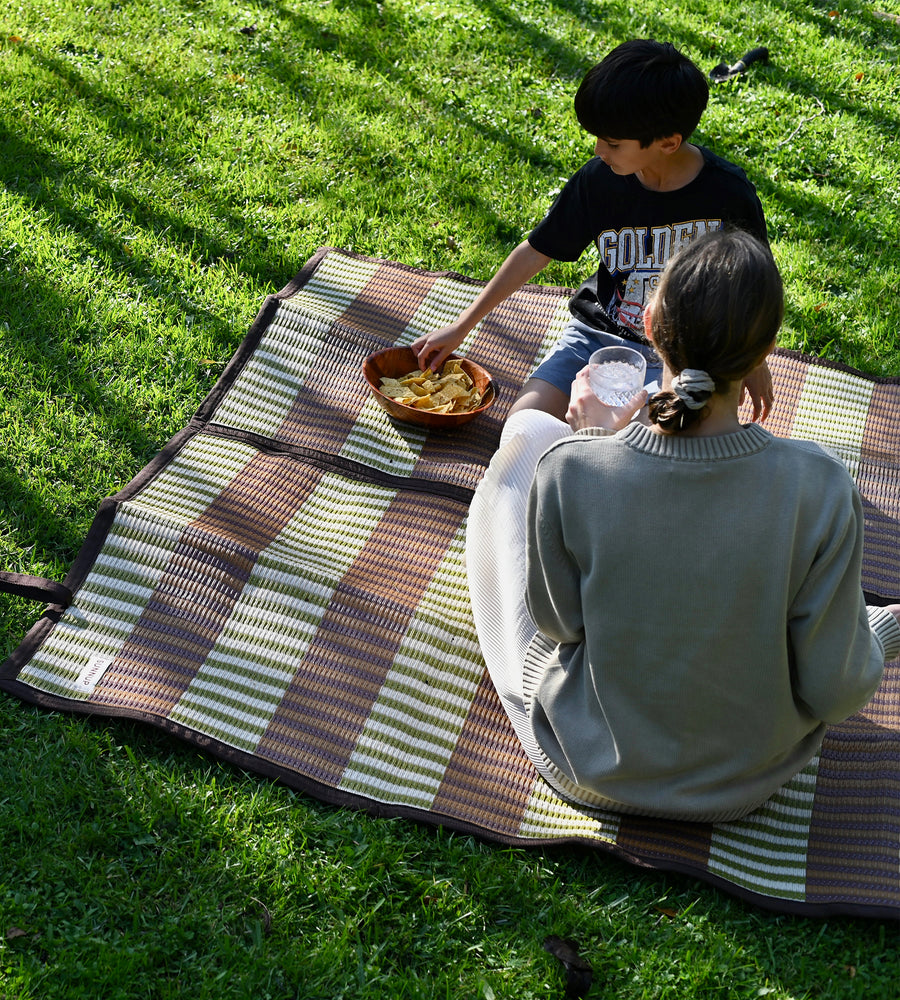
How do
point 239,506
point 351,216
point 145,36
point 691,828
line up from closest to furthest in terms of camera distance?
point 691,828, point 239,506, point 351,216, point 145,36

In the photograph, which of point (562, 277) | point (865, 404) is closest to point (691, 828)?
point (865, 404)

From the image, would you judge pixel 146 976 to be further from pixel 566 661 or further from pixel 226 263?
pixel 226 263

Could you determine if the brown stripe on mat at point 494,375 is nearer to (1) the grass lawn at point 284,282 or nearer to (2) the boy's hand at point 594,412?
(1) the grass lawn at point 284,282

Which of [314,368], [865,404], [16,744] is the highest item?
[865,404]

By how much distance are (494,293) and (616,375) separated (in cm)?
69

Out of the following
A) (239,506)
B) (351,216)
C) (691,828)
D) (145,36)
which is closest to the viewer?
(691,828)

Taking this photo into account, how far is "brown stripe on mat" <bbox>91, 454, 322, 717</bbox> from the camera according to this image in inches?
110

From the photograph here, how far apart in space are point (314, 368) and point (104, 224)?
1.29 metres

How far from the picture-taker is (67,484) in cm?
334

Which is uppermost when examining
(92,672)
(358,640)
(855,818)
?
(855,818)

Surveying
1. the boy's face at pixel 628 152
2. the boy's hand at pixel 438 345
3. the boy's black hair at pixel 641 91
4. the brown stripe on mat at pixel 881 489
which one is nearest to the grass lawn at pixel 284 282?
the brown stripe on mat at pixel 881 489

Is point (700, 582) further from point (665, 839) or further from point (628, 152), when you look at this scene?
point (628, 152)

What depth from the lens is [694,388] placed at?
6.18 ft

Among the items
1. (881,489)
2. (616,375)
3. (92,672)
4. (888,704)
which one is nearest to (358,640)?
(92,672)
